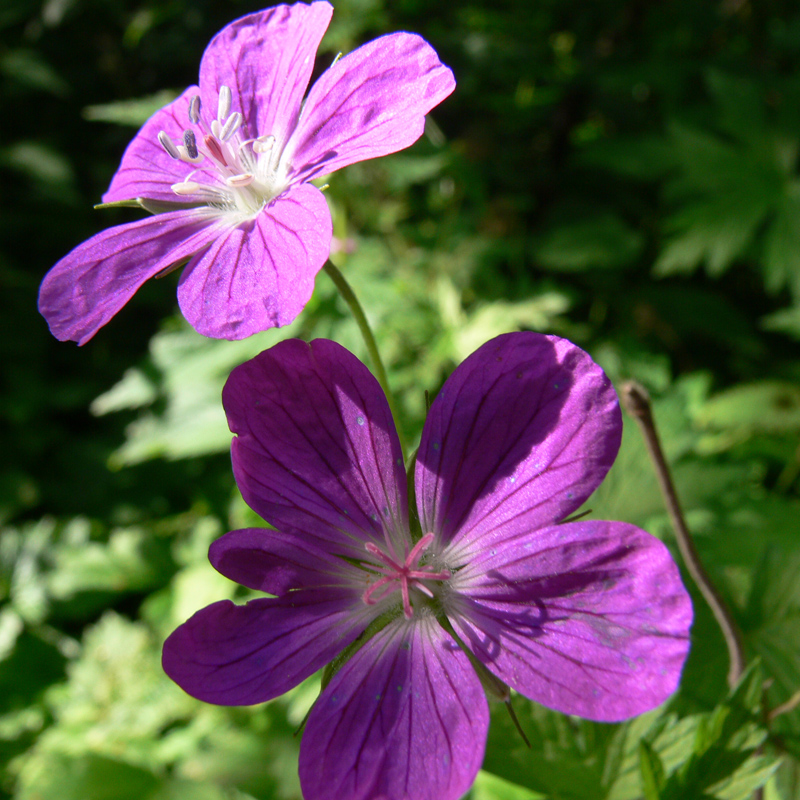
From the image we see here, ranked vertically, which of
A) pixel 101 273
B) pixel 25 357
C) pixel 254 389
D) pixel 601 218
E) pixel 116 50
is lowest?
pixel 25 357

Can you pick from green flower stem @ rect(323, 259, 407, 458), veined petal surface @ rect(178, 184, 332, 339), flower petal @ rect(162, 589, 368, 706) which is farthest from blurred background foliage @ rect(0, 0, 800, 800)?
veined petal surface @ rect(178, 184, 332, 339)

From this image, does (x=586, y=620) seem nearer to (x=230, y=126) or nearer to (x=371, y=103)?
(x=371, y=103)

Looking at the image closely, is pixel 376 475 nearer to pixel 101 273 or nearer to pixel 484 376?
pixel 484 376

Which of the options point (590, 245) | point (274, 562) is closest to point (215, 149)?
point (274, 562)

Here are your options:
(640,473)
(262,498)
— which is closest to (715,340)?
(640,473)

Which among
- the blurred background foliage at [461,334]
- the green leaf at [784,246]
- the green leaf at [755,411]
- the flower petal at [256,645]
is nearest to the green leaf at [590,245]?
the blurred background foliage at [461,334]

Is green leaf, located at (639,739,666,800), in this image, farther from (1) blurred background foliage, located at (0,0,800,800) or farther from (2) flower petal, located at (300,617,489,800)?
(2) flower petal, located at (300,617,489,800)
